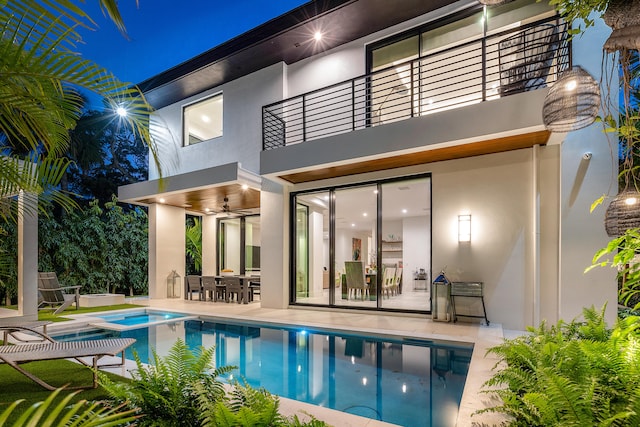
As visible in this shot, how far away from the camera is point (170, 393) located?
7.62 feet

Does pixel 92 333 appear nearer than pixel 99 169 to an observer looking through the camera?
Yes

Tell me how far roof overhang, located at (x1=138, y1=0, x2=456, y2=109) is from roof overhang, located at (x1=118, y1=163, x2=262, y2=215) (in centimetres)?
317

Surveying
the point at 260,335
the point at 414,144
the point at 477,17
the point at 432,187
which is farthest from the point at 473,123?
the point at 260,335

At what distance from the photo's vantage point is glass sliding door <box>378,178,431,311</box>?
802 cm

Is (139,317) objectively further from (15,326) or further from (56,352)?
(56,352)

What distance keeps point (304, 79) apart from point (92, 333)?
25.1ft

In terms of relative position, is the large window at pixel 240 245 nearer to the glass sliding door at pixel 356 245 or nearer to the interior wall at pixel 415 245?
the glass sliding door at pixel 356 245

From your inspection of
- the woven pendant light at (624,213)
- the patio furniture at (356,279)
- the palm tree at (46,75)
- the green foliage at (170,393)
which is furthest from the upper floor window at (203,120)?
the woven pendant light at (624,213)

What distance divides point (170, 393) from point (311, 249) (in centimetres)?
709

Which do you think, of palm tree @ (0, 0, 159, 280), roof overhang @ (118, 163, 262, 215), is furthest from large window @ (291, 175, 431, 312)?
palm tree @ (0, 0, 159, 280)

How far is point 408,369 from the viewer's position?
4.64 meters

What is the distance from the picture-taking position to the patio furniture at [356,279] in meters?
8.58

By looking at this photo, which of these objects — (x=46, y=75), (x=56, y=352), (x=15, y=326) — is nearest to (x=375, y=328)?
(x=56, y=352)

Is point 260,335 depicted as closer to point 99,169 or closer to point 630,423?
point 630,423
